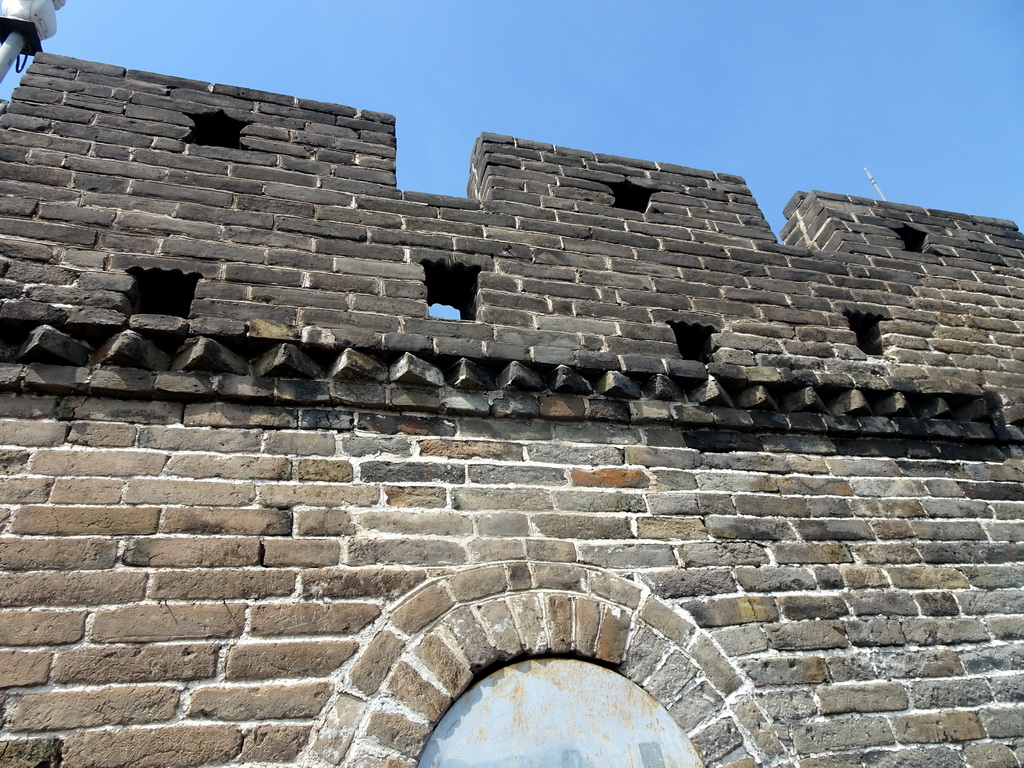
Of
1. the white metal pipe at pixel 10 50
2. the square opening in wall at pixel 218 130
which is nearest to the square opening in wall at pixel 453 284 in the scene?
the square opening in wall at pixel 218 130

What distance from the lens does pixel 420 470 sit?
2.84 m

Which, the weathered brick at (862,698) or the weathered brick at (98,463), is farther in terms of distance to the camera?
the weathered brick at (862,698)

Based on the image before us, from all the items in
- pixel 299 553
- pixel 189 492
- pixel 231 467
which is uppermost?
pixel 231 467

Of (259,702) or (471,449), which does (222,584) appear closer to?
(259,702)

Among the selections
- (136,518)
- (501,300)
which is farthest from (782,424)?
(136,518)

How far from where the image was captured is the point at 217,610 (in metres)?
2.30

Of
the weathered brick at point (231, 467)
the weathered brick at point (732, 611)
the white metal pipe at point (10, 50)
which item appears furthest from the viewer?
the white metal pipe at point (10, 50)

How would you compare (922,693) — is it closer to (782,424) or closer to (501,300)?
(782,424)

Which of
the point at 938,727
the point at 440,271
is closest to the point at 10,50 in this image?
the point at 440,271

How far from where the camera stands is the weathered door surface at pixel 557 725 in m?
2.29

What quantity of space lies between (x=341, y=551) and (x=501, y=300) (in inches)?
63.1

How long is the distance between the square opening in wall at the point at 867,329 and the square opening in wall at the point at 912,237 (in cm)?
128

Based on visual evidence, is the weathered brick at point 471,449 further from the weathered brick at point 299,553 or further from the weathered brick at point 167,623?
the weathered brick at point 167,623

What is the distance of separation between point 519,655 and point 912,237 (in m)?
4.80
